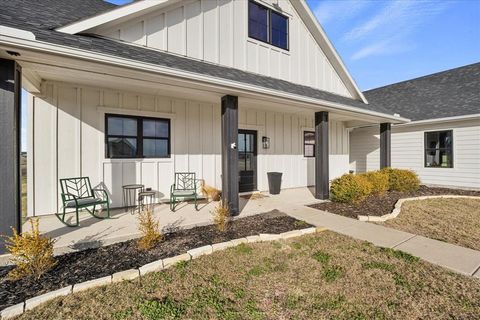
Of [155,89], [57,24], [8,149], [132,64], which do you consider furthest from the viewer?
[155,89]

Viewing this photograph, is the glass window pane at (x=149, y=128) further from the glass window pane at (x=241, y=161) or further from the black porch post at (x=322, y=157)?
the black porch post at (x=322, y=157)

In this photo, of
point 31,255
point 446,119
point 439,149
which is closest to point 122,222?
point 31,255

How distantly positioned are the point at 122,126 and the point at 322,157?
230 inches

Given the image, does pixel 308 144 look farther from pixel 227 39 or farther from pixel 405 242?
pixel 405 242

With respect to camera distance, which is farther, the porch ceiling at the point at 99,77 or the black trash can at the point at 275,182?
the black trash can at the point at 275,182

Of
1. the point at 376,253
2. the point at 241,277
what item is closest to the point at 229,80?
the point at 241,277

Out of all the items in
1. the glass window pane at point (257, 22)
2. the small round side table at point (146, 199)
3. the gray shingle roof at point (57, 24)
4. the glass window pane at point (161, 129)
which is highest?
the glass window pane at point (257, 22)

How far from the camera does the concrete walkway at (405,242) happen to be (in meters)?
3.05

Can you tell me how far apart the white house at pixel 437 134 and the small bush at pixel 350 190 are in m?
5.58

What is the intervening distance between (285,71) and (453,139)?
24.5 feet

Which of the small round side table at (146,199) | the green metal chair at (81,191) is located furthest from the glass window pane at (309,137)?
the green metal chair at (81,191)

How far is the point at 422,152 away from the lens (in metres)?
9.98

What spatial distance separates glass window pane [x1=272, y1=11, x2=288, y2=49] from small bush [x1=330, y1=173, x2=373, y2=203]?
4.86m

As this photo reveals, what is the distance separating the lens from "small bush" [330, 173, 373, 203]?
6.16 m
